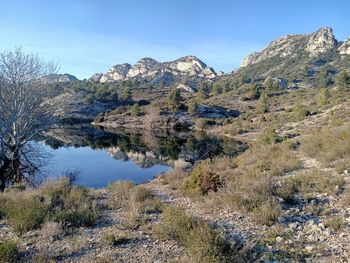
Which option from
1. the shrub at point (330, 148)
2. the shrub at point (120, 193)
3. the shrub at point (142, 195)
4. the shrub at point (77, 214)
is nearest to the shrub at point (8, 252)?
the shrub at point (77, 214)

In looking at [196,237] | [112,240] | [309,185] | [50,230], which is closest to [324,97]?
[309,185]

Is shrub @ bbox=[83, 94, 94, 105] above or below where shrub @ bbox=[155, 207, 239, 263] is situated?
above

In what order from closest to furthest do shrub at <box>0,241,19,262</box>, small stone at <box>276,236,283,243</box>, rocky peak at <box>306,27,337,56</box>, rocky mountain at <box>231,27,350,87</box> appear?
shrub at <box>0,241,19,262</box>, small stone at <box>276,236,283,243</box>, rocky mountain at <box>231,27,350,87</box>, rocky peak at <box>306,27,337,56</box>

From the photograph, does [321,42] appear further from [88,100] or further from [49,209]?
[49,209]

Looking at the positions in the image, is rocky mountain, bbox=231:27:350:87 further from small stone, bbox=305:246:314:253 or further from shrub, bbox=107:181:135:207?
small stone, bbox=305:246:314:253

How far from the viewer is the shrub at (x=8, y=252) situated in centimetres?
642

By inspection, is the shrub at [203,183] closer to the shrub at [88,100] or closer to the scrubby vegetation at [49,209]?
the scrubby vegetation at [49,209]

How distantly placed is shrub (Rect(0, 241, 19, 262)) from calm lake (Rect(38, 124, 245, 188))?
14976 millimetres

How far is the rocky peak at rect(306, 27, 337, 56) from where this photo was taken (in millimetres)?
175825

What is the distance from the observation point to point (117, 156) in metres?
36.4

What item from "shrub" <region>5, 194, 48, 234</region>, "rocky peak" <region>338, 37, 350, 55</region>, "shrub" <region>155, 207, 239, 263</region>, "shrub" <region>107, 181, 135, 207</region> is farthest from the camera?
"rocky peak" <region>338, 37, 350, 55</region>

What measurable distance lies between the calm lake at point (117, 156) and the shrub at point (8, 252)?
49.1 feet

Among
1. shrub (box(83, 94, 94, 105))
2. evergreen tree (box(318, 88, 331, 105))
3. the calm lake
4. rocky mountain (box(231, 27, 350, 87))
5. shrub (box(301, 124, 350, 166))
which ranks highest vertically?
rocky mountain (box(231, 27, 350, 87))

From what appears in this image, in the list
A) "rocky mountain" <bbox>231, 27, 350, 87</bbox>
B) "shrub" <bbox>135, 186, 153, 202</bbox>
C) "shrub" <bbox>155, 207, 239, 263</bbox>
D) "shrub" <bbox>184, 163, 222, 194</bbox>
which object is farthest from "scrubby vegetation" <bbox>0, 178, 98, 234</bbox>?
"rocky mountain" <bbox>231, 27, 350, 87</bbox>
